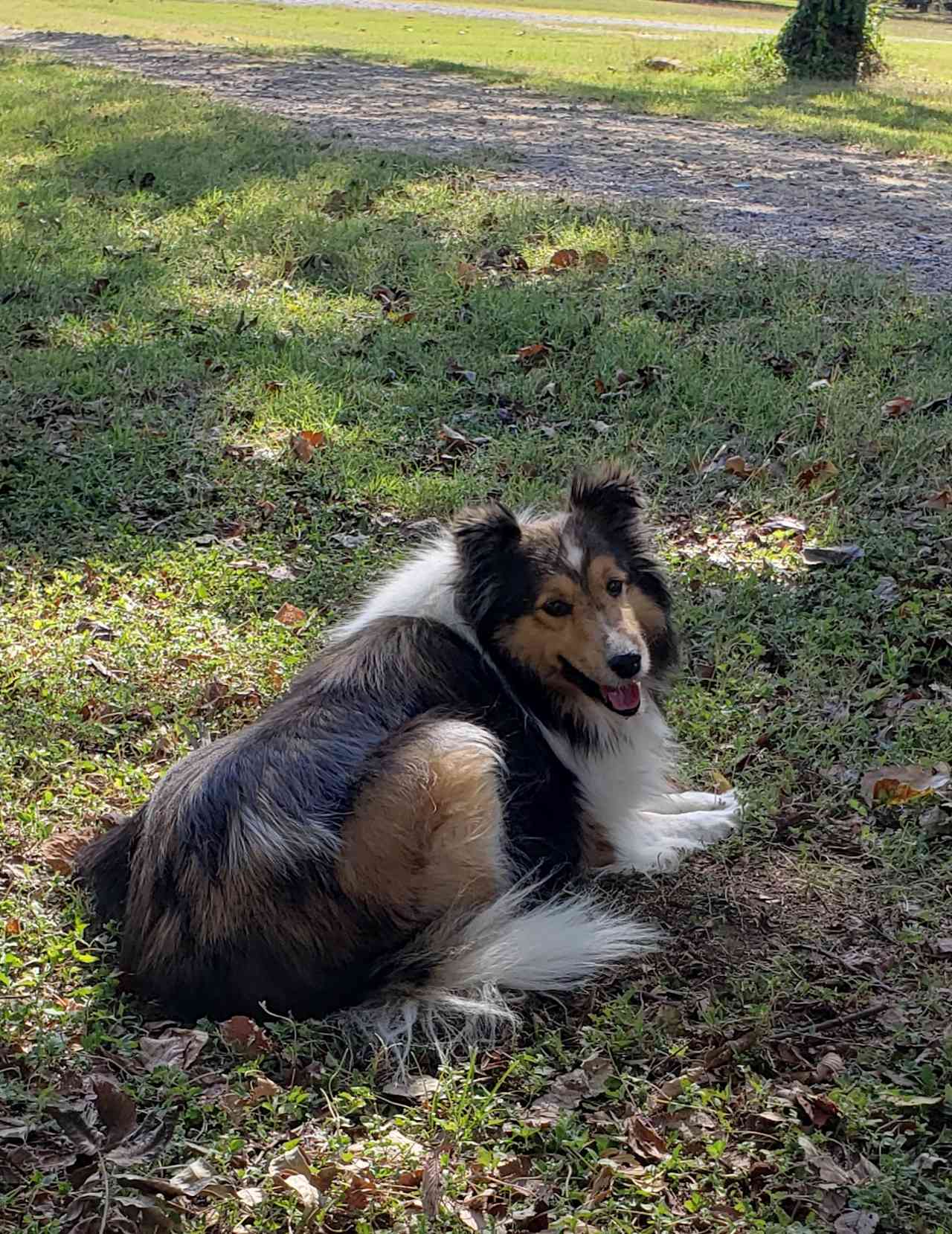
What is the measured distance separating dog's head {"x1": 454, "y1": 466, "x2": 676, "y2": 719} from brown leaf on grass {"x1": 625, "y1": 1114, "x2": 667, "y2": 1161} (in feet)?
4.16

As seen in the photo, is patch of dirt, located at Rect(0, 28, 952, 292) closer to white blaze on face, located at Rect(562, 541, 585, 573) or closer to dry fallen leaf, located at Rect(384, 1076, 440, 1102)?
white blaze on face, located at Rect(562, 541, 585, 573)

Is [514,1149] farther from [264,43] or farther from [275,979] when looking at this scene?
[264,43]

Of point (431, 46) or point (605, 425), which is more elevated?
point (431, 46)

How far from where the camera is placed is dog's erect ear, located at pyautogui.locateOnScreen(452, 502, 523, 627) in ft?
12.5

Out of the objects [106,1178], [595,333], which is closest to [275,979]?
[106,1178]

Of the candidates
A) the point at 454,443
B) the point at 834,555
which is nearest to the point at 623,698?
the point at 834,555

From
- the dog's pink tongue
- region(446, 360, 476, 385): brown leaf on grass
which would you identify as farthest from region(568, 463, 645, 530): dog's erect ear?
region(446, 360, 476, 385): brown leaf on grass

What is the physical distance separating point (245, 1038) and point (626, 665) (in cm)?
146

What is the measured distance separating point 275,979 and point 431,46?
19.4 metres

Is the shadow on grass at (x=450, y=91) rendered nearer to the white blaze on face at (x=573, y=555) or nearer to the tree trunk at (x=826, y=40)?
the tree trunk at (x=826, y=40)

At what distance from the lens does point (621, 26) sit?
24594mm

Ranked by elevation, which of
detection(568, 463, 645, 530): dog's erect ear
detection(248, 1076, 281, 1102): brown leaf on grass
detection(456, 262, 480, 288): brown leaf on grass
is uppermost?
detection(456, 262, 480, 288): brown leaf on grass

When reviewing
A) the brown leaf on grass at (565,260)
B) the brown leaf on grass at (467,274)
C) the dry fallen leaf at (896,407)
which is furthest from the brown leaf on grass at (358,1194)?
the brown leaf on grass at (565,260)

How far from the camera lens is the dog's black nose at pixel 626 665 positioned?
3.66 metres
